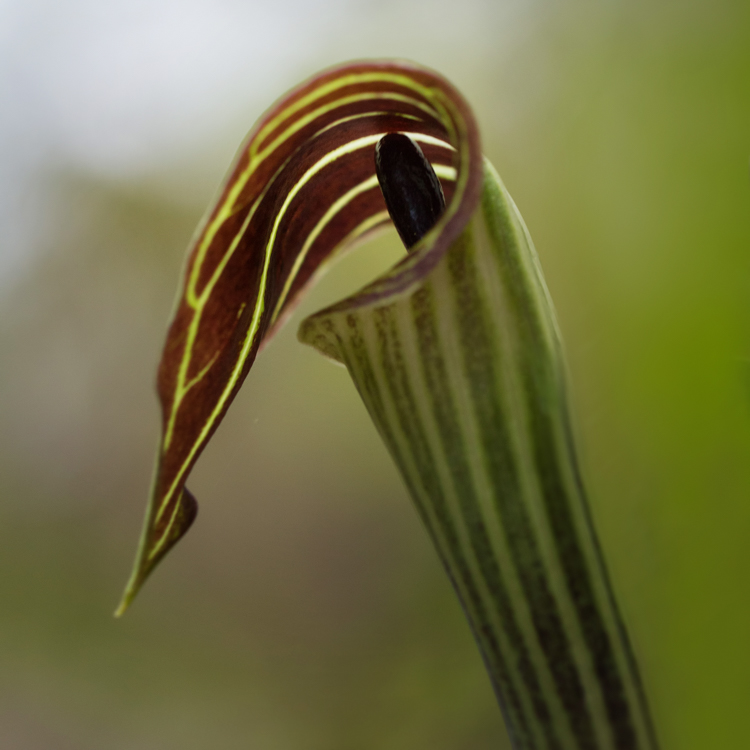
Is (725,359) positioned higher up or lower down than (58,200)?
lower down

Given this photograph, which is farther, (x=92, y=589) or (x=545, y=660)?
(x=92, y=589)

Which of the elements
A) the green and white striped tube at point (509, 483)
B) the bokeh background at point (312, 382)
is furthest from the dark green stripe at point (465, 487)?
the bokeh background at point (312, 382)

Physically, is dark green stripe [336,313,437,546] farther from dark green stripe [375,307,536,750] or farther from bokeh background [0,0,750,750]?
bokeh background [0,0,750,750]

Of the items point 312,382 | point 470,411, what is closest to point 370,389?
point 470,411

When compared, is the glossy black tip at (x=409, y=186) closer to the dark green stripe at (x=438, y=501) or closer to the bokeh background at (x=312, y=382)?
the dark green stripe at (x=438, y=501)

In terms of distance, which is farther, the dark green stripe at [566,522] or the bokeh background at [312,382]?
the bokeh background at [312,382]

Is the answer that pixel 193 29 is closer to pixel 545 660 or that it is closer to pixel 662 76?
pixel 662 76

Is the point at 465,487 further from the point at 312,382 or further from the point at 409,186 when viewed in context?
the point at 312,382

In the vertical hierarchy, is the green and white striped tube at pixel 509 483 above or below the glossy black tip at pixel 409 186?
below

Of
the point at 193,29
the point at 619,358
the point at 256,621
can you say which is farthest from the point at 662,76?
the point at 256,621
